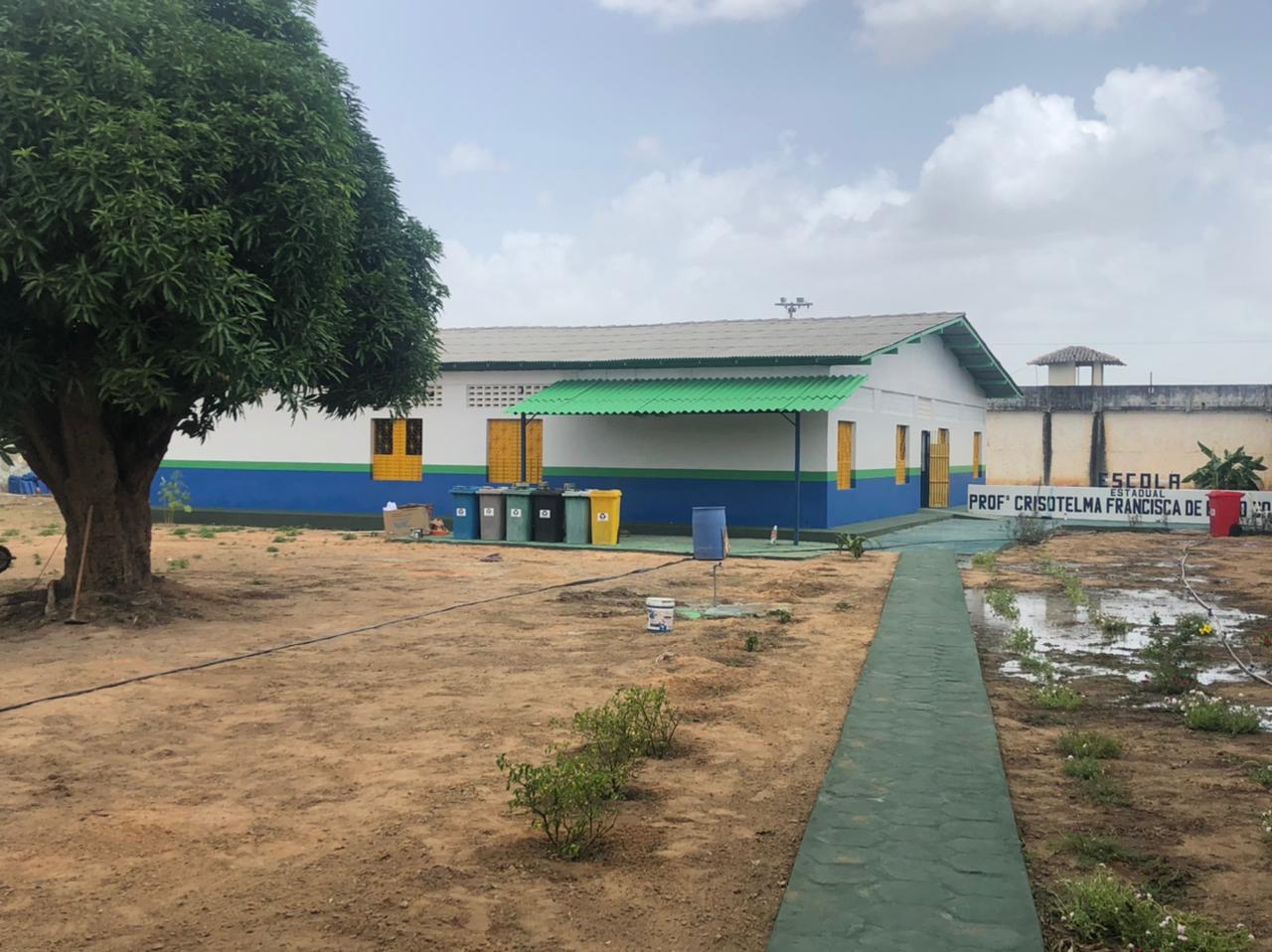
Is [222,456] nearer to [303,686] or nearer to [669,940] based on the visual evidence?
[303,686]

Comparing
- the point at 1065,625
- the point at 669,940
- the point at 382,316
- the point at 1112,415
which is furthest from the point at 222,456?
the point at 1112,415

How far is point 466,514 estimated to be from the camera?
20453mm

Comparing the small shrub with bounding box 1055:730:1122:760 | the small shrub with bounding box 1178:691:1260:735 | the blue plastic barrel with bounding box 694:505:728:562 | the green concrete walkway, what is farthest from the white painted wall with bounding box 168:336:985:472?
the small shrub with bounding box 1055:730:1122:760

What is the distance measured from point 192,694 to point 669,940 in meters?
5.15

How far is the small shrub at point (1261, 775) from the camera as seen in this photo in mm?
5582

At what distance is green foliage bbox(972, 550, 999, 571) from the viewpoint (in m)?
16.4

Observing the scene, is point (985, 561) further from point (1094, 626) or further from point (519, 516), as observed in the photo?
point (519, 516)

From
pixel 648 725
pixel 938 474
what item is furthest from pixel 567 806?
pixel 938 474

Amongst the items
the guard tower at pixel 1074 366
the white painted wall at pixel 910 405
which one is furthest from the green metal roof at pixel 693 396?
the guard tower at pixel 1074 366

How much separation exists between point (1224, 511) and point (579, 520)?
13.0m

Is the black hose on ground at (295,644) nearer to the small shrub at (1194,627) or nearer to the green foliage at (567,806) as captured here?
the green foliage at (567,806)

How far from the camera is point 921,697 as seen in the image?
7.50 meters

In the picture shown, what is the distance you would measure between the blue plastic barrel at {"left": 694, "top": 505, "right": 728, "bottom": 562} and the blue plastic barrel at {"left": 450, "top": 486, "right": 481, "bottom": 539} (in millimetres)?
9150

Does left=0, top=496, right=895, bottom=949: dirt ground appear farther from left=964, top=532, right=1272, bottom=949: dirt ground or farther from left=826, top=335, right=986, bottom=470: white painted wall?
left=826, top=335, right=986, bottom=470: white painted wall
